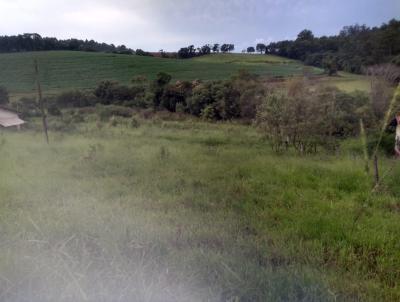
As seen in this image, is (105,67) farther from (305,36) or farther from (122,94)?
(305,36)

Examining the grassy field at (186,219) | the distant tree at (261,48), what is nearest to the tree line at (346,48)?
the distant tree at (261,48)

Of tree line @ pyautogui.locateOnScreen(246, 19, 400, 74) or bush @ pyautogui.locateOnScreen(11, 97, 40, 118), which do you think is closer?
tree line @ pyautogui.locateOnScreen(246, 19, 400, 74)

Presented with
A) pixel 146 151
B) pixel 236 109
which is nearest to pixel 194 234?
pixel 146 151

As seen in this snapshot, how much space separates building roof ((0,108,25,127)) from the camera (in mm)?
1801

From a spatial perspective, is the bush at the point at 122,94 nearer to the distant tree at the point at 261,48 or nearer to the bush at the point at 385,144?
the distant tree at the point at 261,48

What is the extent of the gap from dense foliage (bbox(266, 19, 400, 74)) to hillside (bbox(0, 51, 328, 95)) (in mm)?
92

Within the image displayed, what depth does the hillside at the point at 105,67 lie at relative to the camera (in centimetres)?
204

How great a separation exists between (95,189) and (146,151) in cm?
42

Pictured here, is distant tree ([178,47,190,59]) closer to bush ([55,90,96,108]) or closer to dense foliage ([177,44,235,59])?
dense foliage ([177,44,235,59])

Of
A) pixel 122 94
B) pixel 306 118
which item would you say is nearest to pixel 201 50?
pixel 122 94

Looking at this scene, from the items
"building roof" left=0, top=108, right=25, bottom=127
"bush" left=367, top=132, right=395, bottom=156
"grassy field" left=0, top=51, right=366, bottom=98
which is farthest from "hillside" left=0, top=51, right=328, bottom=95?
"bush" left=367, top=132, right=395, bottom=156

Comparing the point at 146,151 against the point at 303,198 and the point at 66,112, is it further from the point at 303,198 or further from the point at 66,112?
the point at 303,198

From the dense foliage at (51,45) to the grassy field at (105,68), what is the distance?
5cm

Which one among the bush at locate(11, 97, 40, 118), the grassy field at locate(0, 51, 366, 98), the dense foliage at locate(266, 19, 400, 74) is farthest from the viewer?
the grassy field at locate(0, 51, 366, 98)
